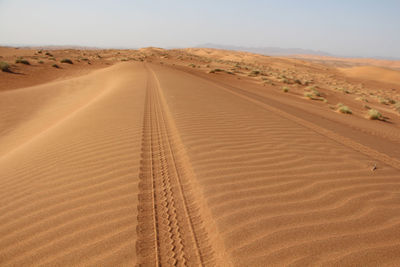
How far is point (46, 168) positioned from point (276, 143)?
3.97 m

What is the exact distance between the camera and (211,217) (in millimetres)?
2775

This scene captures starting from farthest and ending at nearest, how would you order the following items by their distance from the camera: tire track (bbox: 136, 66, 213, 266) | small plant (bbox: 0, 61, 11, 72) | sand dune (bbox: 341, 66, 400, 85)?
sand dune (bbox: 341, 66, 400, 85) < small plant (bbox: 0, 61, 11, 72) < tire track (bbox: 136, 66, 213, 266)

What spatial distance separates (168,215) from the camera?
9.32 ft

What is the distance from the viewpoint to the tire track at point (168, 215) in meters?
2.31

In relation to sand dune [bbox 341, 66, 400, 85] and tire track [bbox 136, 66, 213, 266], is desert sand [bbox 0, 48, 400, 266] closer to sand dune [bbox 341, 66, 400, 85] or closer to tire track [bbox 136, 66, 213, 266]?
tire track [bbox 136, 66, 213, 266]

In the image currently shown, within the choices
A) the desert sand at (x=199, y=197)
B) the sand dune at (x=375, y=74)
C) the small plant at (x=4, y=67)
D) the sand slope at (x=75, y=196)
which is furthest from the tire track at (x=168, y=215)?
the sand dune at (x=375, y=74)

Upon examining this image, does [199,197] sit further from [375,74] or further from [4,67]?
[375,74]

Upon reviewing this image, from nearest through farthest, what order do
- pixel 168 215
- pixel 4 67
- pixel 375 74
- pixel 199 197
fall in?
1. pixel 168 215
2. pixel 199 197
3. pixel 4 67
4. pixel 375 74

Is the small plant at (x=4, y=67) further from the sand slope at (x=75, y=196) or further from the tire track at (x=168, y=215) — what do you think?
the tire track at (x=168, y=215)

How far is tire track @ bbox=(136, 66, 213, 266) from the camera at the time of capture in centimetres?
231

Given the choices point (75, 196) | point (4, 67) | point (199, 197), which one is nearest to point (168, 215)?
point (199, 197)

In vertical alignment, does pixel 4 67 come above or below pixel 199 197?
above

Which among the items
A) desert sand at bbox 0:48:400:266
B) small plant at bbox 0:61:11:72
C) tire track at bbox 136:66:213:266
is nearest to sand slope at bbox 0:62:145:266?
desert sand at bbox 0:48:400:266

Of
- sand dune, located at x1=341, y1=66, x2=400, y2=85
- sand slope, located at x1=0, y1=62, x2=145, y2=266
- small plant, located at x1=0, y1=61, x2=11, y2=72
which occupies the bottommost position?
sand dune, located at x1=341, y1=66, x2=400, y2=85
